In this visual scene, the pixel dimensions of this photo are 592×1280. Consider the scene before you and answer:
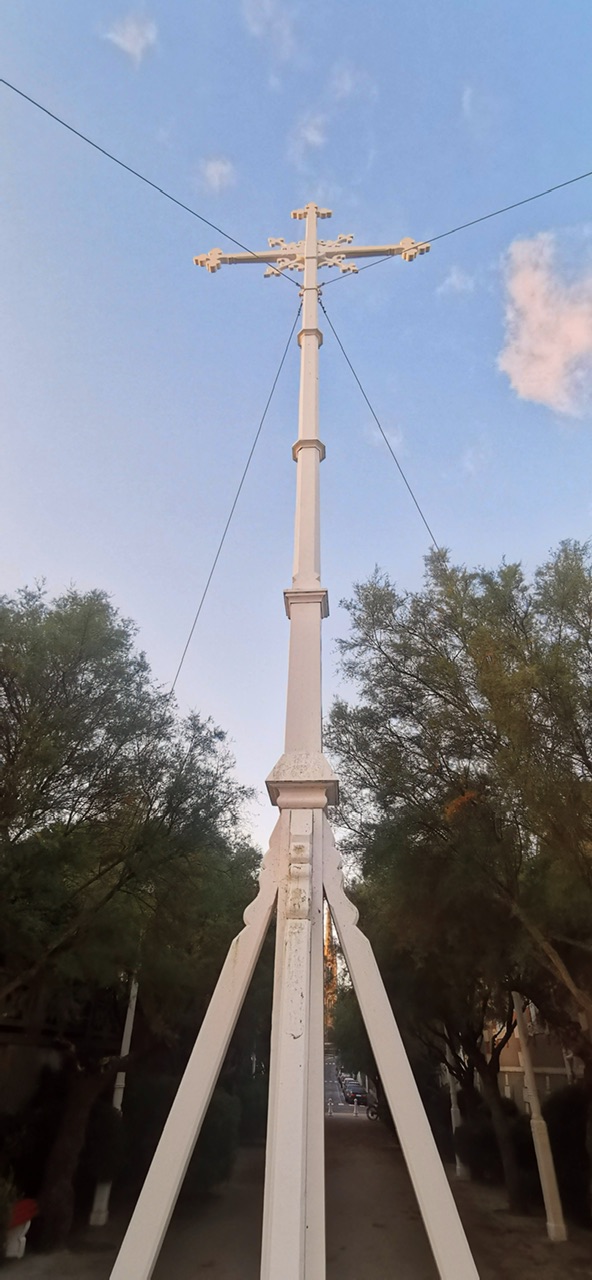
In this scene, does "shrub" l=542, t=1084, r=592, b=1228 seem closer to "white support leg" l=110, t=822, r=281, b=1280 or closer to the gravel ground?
the gravel ground

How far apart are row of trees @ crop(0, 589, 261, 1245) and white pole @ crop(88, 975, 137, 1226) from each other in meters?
0.90

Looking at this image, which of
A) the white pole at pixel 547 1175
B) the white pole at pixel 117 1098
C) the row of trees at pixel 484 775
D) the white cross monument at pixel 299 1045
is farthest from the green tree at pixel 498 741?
the white pole at pixel 117 1098

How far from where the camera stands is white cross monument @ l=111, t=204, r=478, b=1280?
4.53 meters

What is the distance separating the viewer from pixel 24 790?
28.8 ft

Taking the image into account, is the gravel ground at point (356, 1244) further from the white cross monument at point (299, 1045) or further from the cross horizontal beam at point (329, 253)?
the cross horizontal beam at point (329, 253)

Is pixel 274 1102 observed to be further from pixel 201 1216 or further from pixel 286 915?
pixel 201 1216

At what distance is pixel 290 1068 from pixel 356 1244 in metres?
9.77

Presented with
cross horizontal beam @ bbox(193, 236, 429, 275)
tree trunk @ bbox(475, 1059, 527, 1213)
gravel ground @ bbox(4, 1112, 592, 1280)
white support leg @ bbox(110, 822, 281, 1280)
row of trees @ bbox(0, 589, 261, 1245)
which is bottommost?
gravel ground @ bbox(4, 1112, 592, 1280)

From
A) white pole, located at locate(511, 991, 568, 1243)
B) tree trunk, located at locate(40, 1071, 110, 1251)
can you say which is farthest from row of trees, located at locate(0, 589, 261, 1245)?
white pole, located at locate(511, 991, 568, 1243)

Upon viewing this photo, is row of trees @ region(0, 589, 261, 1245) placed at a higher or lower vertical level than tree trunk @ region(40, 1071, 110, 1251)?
higher

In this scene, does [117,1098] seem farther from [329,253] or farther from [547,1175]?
[329,253]

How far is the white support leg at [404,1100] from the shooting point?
455 centimetres

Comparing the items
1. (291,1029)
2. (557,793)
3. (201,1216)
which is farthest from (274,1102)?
(201,1216)

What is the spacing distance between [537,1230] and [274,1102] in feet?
33.6
